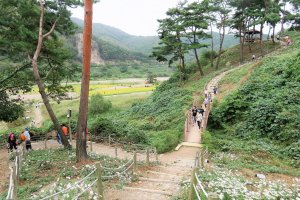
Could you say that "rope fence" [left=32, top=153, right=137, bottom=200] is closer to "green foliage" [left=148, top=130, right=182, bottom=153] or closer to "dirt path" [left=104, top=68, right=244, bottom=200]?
"dirt path" [left=104, top=68, right=244, bottom=200]

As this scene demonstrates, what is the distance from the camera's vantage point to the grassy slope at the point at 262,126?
1576 cm

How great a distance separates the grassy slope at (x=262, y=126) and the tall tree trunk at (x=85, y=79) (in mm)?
6510

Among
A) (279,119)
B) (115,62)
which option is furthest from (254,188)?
(115,62)

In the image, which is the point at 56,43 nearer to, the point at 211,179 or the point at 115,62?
the point at 211,179

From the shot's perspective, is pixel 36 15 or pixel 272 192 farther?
pixel 36 15

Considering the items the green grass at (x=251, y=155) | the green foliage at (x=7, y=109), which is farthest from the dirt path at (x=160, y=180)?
the green foliage at (x=7, y=109)

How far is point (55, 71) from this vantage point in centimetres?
2062

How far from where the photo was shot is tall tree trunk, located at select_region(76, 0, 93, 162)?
12523 mm

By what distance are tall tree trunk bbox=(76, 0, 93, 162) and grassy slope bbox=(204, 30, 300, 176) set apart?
6510 millimetres

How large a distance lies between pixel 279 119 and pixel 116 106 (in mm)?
31088

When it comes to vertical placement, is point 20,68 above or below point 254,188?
above

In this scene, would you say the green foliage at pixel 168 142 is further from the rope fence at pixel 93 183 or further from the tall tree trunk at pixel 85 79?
the rope fence at pixel 93 183

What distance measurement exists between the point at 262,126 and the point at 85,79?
41.7ft

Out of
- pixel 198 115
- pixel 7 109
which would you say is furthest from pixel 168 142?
pixel 7 109
